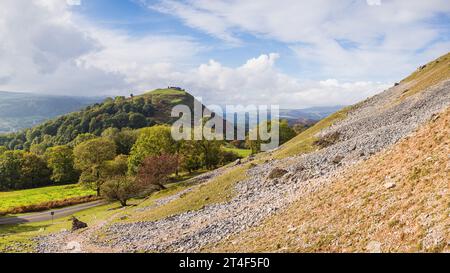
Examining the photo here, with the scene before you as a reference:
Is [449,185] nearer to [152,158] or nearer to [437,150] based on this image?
[437,150]

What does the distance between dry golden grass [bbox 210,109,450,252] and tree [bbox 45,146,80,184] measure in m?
125

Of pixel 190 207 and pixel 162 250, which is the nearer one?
pixel 162 250

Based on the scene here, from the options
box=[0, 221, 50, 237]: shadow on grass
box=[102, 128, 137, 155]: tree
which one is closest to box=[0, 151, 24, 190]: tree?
box=[102, 128, 137, 155]: tree

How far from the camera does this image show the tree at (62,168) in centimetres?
13625

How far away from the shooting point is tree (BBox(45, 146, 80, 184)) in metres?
136

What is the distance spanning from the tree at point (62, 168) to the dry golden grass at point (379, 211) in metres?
125

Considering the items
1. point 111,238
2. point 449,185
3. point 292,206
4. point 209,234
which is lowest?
point 111,238

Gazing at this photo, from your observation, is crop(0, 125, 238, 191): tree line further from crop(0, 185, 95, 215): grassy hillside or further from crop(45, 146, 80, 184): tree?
crop(0, 185, 95, 215): grassy hillside

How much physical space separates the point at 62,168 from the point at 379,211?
136 meters

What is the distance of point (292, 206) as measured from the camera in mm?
29297

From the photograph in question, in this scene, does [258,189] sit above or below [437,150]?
below

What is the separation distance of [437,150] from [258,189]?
820 inches
